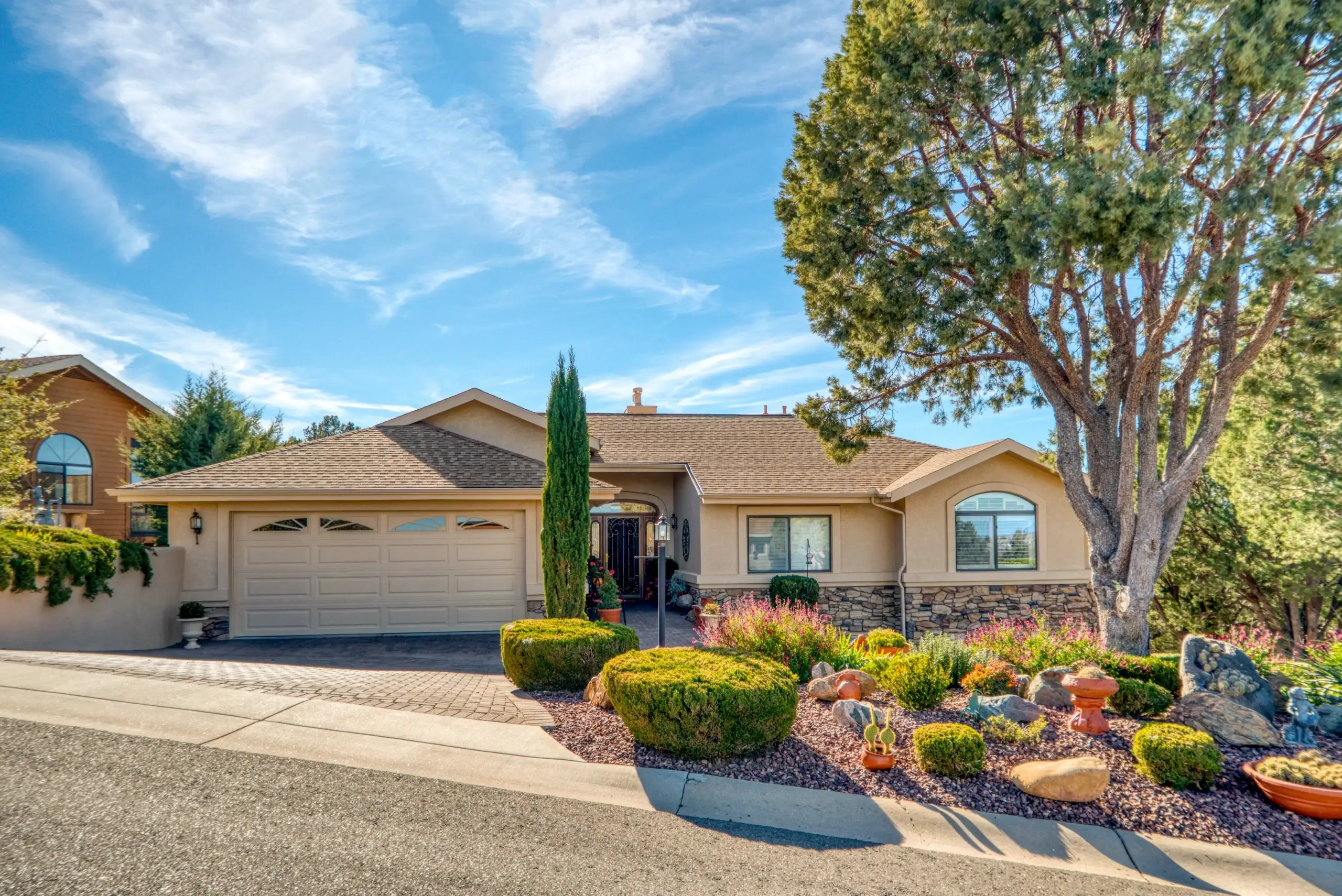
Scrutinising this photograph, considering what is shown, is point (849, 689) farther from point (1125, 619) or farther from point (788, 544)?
point (788, 544)

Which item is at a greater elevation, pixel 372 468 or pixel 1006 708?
pixel 372 468

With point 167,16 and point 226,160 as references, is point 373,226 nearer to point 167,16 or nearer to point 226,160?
point 226,160

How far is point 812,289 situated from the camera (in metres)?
11.2

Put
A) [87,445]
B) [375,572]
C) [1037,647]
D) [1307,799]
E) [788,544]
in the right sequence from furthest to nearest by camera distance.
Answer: [87,445] < [788,544] < [375,572] < [1037,647] < [1307,799]

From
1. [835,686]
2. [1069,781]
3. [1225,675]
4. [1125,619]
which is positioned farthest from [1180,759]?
[1125,619]

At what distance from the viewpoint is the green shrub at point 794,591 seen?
14.0 m

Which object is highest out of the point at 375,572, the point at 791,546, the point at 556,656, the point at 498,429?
the point at 498,429

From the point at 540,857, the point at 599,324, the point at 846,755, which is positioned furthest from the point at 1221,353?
the point at 540,857

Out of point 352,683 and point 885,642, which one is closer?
point 352,683

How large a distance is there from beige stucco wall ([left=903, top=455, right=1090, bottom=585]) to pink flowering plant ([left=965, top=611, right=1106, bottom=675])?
17.2 ft

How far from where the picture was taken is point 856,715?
6324 millimetres

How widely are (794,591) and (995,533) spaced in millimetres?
4301

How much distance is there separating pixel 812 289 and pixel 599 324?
3571 millimetres

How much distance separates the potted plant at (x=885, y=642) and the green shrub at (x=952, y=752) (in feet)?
12.0
